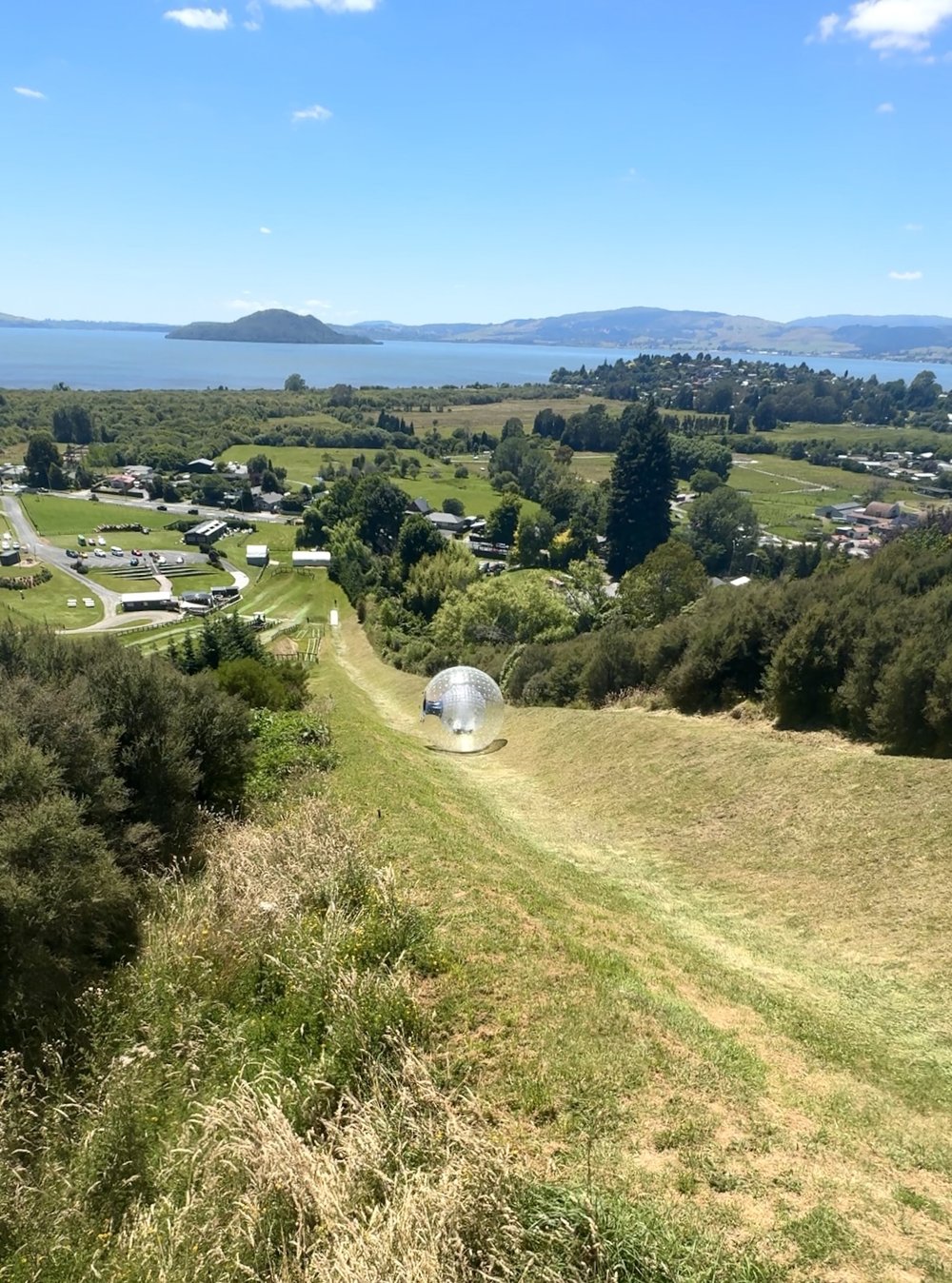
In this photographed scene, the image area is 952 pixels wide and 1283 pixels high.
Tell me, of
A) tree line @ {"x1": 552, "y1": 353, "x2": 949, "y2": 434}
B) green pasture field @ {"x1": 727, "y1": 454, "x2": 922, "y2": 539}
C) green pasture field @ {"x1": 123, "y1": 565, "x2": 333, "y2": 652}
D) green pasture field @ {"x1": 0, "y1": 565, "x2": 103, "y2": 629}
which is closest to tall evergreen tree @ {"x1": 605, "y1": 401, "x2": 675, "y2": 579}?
green pasture field @ {"x1": 727, "y1": 454, "x2": 922, "y2": 539}

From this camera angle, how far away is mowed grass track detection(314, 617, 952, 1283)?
17.6 feet

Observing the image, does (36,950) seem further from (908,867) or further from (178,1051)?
(908,867)

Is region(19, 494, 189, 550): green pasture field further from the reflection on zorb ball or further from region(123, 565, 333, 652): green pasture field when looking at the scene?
the reflection on zorb ball

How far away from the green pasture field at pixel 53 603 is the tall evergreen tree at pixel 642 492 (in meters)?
45.0

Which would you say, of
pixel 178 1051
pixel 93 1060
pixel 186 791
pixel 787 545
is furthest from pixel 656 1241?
pixel 787 545

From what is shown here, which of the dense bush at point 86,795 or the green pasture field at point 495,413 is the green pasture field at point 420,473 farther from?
the dense bush at point 86,795

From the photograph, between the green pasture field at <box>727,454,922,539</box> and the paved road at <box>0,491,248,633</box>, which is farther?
the green pasture field at <box>727,454,922,539</box>

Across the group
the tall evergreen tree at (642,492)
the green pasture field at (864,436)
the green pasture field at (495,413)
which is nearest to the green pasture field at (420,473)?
the tall evergreen tree at (642,492)

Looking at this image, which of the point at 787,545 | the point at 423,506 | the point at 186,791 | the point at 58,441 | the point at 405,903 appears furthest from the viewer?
the point at 58,441

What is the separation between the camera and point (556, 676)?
26016 mm

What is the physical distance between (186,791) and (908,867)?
10.2 meters

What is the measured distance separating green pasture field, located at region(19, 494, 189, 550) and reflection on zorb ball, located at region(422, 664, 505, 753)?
218 ft

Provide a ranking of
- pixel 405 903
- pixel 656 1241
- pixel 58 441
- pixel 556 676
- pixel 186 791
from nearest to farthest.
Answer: pixel 656 1241 < pixel 405 903 < pixel 186 791 < pixel 556 676 < pixel 58 441

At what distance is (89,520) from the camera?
3381 inches
